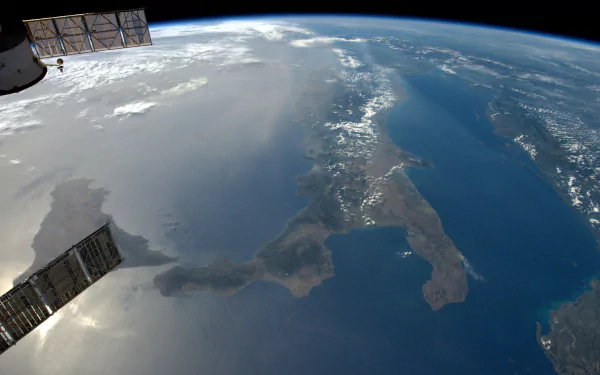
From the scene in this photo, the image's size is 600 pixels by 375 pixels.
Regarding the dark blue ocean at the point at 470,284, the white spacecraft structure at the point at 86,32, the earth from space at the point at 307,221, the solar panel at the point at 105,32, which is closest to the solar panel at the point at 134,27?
the white spacecraft structure at the point at 86,32

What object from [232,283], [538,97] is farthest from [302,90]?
[538,97]

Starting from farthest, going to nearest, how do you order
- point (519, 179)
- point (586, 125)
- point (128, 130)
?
point (586, 125) → point (128, 130) → point (519, 179)

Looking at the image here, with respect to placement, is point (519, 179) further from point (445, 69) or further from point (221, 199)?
point (445, 69)

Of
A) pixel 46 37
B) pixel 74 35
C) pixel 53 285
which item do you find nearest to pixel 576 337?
pixel 53 285

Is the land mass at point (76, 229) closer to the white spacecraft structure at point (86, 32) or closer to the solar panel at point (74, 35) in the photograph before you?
the white spacecraft structure at point (86, 32)

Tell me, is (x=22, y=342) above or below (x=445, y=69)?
below

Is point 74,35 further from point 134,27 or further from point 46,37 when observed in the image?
point 134,27
